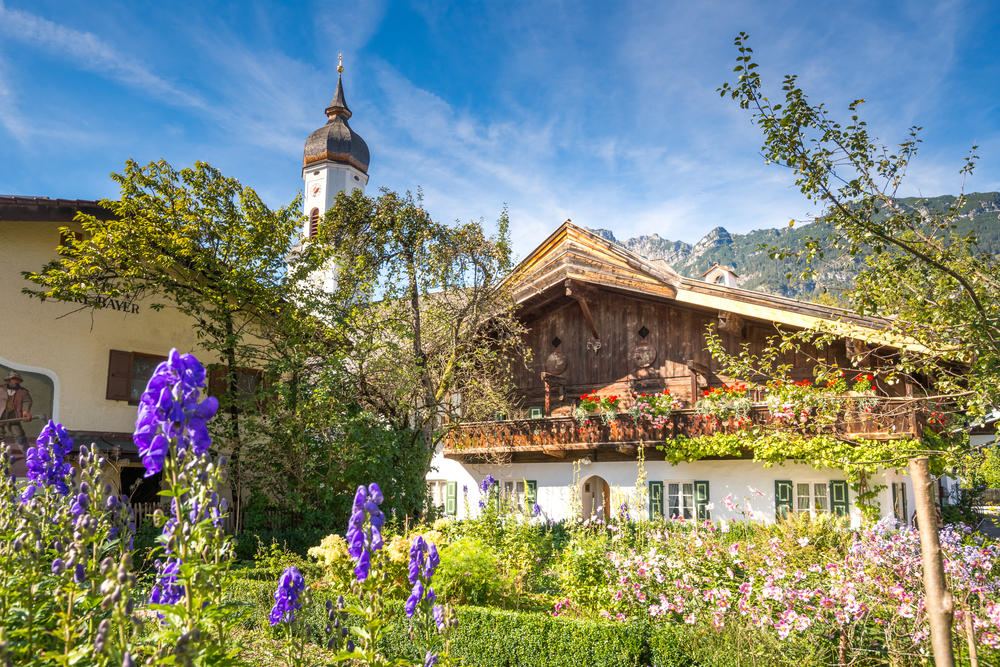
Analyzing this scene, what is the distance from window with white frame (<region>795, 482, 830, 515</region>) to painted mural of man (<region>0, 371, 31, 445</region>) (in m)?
15.8

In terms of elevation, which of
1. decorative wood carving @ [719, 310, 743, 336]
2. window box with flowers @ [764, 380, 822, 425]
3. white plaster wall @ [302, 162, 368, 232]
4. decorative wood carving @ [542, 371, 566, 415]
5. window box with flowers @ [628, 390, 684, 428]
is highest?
white plaster wall @ [302, 162, 368, 232]

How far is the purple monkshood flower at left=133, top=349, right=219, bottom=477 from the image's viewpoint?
320 centimetres

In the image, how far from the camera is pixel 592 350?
67.2ft

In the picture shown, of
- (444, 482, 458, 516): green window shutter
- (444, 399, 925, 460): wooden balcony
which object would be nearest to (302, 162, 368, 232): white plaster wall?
(444, 482, 458, 516): green window shutter

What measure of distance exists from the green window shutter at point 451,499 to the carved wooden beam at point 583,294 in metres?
6.37

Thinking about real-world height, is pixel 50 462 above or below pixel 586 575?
above

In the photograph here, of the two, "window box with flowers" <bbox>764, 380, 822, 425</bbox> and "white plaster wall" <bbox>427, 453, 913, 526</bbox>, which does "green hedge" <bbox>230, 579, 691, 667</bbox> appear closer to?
"window box with flowers" <bbox>764, 380, 822, 425</bbox>

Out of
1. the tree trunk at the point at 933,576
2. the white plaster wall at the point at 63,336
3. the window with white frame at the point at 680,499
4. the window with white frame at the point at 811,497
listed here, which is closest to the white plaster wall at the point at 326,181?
the white plaster wall at the point at 63,336

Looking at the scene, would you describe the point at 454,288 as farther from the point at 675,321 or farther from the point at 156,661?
the point at 156,661

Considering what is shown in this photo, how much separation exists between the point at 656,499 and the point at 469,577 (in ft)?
32.5

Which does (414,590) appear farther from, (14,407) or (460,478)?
(460,478)

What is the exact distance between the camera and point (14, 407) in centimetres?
1278

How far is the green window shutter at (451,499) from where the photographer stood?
21.6 m

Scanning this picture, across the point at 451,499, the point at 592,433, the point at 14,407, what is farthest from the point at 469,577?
the point at 451,499
